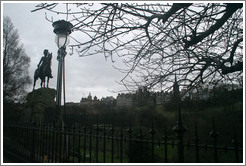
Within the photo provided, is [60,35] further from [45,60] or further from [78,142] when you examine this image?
[45,60]

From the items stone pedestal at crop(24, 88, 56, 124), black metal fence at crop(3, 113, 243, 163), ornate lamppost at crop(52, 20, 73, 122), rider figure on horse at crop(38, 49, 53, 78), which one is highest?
rider figure on horse at crop(38, 49, 53, 78)

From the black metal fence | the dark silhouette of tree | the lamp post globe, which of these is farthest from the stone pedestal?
the dark silhouette of tree

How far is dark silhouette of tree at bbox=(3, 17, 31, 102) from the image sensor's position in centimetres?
1910

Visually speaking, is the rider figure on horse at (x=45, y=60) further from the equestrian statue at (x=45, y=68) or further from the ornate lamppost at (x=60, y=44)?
the ornate lamppost at (x=60, y=44)

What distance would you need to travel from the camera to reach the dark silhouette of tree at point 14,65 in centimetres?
1910

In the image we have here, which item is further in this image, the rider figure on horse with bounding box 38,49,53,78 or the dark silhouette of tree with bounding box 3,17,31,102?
the dark silhouette of tree with bounding box 3,17,31,102

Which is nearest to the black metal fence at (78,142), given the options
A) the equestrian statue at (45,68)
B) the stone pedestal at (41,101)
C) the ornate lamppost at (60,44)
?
the ornate lamppost at (60,44)

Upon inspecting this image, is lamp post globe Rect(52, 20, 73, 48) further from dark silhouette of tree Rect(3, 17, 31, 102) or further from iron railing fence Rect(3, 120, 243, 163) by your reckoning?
dark silhouette of tree Rect(3, 17, 31, 102)

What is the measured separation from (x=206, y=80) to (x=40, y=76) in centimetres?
903

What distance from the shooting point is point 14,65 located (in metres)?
20.6

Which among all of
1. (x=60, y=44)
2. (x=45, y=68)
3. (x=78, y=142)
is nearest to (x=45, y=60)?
(x=45, y=68)

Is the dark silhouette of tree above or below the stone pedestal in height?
above

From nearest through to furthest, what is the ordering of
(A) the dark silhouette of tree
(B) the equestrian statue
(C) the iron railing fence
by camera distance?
(C) the iron railing fence → (B) the equestrian statue → (A) the dark silhouette of tree

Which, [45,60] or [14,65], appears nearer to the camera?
[45,60]
